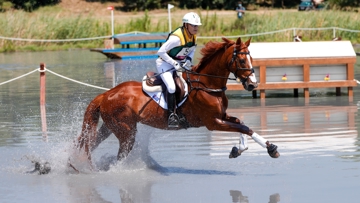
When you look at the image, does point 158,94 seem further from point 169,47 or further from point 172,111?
point 169,47

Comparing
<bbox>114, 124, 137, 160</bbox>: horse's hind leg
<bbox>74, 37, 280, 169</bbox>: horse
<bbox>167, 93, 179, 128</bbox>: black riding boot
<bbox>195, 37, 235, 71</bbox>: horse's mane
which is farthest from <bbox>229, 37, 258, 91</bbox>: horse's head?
<bbox>114, 124, 137, 160</bbox>: horse's hind leg

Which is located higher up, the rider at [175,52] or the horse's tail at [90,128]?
the rider at [175,52]

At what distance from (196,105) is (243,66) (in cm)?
95

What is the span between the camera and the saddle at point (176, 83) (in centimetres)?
1120

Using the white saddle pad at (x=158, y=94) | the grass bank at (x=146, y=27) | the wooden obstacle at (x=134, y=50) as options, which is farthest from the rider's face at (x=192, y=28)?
the grass bank at (x=146, y=27)

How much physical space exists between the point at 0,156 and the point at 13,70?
55.7 ft

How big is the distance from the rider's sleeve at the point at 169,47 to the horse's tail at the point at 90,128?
1322 mm

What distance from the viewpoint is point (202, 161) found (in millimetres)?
12055

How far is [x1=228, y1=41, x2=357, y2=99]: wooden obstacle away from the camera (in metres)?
19.2

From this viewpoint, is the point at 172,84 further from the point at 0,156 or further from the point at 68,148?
the point at 0,156

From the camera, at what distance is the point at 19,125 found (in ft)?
53.8

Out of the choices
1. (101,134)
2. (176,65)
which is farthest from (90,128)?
(176,65)

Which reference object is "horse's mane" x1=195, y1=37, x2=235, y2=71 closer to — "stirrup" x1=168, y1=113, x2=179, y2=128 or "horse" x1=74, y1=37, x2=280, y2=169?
"horse" x1=74, y1=37, x2=280, y2=169

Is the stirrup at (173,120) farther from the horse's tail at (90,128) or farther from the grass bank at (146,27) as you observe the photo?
the grass bank at (146,27)
